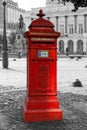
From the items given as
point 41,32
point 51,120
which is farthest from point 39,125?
point 41,32

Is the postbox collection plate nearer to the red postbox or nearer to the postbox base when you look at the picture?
the red postbox

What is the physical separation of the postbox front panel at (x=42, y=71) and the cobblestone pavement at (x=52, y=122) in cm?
60

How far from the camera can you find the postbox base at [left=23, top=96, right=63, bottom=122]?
23.2ft

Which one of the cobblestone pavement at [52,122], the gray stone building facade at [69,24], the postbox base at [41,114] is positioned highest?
the gray stone building facade at [69,24]

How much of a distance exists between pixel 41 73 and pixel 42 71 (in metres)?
0.04

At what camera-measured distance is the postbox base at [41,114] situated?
23.2 ft

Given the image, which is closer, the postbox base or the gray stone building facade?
the postbox base

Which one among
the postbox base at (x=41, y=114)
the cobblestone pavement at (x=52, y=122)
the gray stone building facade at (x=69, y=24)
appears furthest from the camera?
the gray stone building facade at (x=69, y=24)

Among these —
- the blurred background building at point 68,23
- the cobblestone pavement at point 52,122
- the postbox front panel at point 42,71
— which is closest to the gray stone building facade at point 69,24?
the blurred background building at point 68,23

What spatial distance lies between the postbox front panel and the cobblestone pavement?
0.60 m

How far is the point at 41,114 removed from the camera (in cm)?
710

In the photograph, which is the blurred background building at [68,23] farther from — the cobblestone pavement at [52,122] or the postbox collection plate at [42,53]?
the postbox collection plate at [42,53]

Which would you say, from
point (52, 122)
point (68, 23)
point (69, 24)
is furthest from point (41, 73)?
point (68, 23)

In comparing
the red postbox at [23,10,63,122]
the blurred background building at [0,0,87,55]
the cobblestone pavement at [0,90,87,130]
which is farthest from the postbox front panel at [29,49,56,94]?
the blurred background building at [0,0,87,55]
